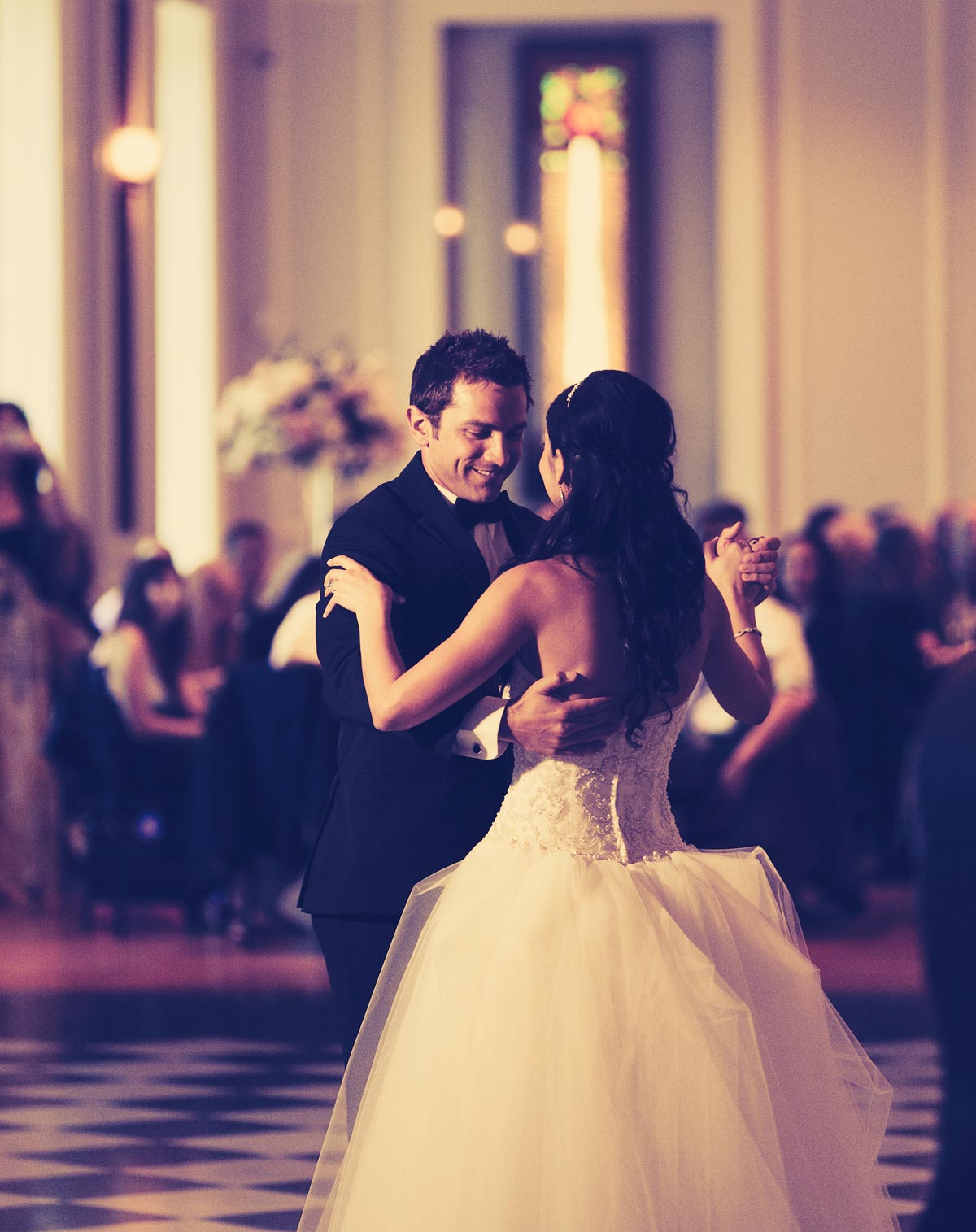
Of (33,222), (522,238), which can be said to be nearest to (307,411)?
(33,222)

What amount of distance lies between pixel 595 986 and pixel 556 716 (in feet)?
1.08

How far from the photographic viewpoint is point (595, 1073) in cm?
263

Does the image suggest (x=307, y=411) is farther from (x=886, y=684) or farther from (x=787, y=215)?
(x=787, y=215)

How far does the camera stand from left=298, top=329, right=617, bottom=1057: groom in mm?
2848

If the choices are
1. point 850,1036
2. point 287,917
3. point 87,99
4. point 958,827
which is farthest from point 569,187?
point 958,827

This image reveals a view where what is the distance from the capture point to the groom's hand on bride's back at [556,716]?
2707 millimetres

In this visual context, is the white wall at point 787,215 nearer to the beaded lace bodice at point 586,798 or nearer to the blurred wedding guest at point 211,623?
the blurred wedding guest at point 211,623

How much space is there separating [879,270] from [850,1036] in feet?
37.5

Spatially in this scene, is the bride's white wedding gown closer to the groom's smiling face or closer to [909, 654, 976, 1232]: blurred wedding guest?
the groom's smiling face

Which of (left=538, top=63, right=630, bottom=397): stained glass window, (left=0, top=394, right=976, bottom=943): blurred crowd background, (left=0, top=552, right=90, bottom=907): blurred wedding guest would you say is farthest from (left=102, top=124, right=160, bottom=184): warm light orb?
(left=538, top=63, right=630, bottom=397): stained glass window

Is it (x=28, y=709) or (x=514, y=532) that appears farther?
(x=28, y=709)

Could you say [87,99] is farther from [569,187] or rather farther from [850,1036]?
[850,1036]

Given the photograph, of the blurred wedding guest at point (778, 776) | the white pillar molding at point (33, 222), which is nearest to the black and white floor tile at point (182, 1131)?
the blurred wedding guest at point (778, 776)

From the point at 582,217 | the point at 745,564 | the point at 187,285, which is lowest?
the point at 745,564
